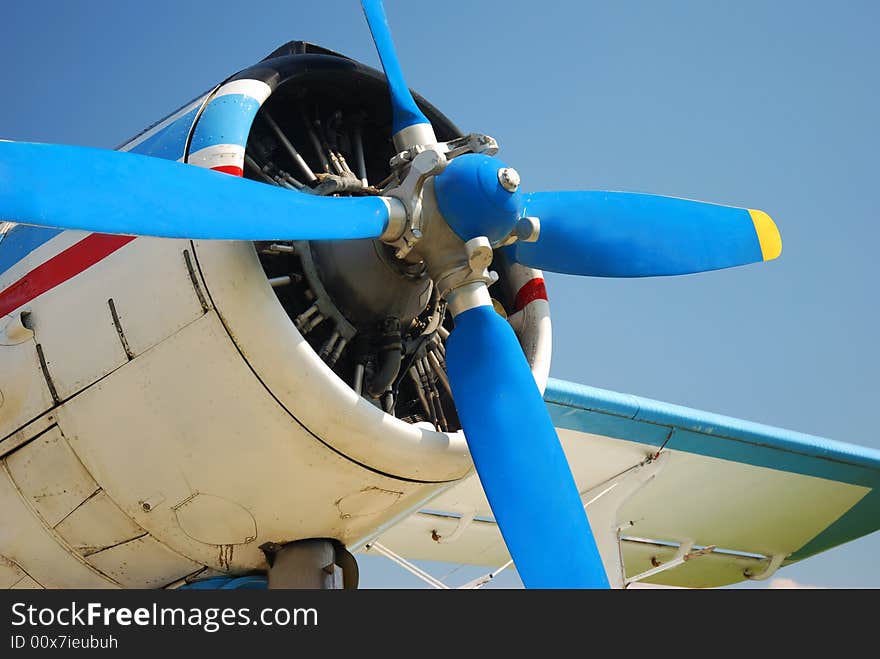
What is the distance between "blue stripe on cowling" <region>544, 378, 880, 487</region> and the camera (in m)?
9.33

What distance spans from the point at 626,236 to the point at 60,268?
3.34 m

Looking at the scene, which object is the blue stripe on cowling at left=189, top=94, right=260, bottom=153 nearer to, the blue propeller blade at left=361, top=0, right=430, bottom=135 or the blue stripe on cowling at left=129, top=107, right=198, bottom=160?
the blue stripe on cowling at left=129, top=107, right=198, bottom=160

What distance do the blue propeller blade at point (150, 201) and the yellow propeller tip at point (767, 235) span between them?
2855 millimetres

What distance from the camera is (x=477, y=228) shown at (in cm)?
596

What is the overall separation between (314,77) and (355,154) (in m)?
0.61

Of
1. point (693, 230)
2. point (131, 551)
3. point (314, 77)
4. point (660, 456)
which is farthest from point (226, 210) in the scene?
point (660, 456)

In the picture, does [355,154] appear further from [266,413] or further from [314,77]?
[266,413]

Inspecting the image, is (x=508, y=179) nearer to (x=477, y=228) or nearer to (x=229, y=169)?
(x=477, y=228)

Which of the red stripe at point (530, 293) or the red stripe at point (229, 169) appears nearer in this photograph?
the red stripe at point (229, 169)

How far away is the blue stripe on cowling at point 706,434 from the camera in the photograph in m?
9.33

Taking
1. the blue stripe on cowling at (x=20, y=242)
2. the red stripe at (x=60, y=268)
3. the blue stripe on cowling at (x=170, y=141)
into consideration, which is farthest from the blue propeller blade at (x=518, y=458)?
the blue stripe on cowling at (x=20, y=242)

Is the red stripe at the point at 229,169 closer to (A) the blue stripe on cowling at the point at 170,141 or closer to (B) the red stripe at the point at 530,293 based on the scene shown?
(A) the blue stripe on cowling at the point at 170,141

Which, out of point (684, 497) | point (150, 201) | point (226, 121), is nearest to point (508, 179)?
point (226, 121)
